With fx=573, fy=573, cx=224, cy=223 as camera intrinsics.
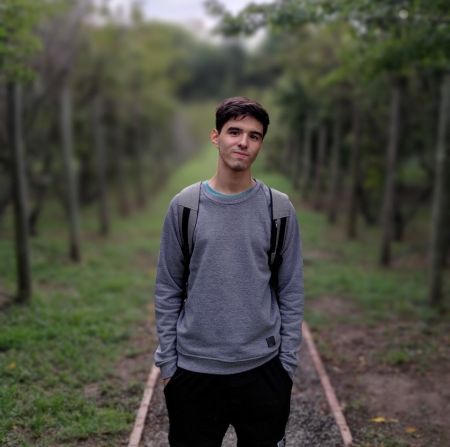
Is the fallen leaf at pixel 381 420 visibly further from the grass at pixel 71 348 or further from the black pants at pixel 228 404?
the black pants at pixel 228 404

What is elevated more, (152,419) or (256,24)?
(256,24)

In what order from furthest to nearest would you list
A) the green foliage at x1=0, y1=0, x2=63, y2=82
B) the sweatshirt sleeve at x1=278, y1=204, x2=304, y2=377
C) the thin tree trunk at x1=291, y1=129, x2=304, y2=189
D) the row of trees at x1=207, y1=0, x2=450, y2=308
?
the thin tree trunk at x1=291, y1=129, x2=304, y2=189 < the green foliage at x1=0, y1=0, x2=63, y2=82 < the row of trees at x1=207, y1=0, x2=450, y2=308 < the sweatshirt sleeve at x1=278, y1=204, x2=304, y2=377

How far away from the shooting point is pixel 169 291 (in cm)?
292

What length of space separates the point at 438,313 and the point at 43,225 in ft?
48.3

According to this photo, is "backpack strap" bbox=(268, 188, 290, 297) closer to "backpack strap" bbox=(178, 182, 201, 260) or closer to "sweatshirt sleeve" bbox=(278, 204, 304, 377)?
"sweatshirt sleeve" bbox=(278, 204, 304, 377)

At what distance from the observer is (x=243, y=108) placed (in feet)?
9.20

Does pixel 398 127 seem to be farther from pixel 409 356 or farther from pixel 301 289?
pixel 301 289

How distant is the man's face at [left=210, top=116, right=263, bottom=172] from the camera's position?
2.80 m

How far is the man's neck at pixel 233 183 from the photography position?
111 inches

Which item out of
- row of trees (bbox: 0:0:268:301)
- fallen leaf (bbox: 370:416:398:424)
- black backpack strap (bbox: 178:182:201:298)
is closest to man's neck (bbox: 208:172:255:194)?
black backpack strap (bbox: 178:182:201:298)

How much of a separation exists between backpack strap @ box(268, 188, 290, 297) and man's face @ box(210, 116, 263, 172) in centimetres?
22

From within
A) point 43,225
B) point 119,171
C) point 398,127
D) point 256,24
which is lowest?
point 43,225

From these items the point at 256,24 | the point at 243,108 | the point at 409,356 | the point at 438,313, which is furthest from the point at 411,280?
the point at 243,108

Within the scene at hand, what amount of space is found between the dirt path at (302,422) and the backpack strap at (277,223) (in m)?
2.31
